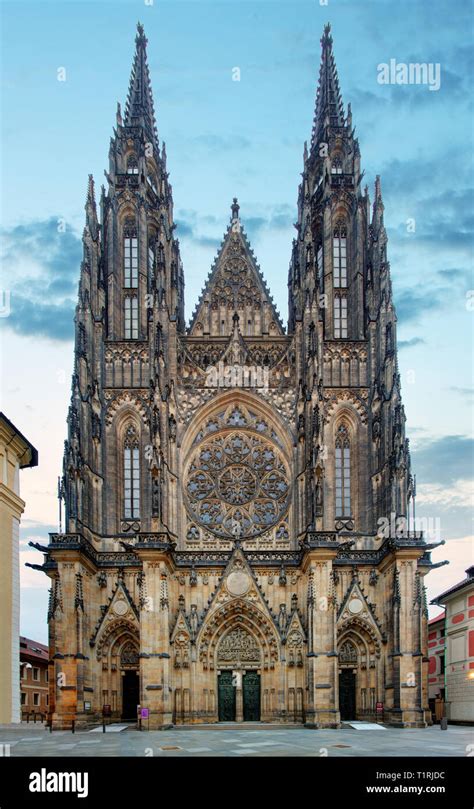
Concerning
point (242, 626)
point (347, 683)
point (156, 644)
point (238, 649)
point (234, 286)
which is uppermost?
point (234, 286)

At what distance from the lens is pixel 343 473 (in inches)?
2026

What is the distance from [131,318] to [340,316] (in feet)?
41.3

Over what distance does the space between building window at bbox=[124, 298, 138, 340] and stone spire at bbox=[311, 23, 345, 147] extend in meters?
17.0

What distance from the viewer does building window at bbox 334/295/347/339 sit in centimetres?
5391

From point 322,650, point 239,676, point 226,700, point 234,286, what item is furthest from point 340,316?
point 226,700

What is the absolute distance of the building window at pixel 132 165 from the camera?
57.4 meters

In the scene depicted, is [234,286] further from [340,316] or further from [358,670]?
[358,670]

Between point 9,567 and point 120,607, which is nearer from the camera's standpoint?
point 9,567

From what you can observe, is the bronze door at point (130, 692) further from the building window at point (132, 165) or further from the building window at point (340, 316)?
the building window at point (132, 165)

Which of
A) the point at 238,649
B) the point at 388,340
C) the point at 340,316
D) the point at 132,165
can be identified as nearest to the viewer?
the point at 238,649

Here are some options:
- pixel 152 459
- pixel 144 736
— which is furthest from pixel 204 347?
pixel 144 736

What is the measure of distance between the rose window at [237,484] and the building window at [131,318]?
786 cm

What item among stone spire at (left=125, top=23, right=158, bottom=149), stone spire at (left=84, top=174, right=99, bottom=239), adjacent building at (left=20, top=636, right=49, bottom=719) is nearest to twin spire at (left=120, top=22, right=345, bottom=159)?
stone spire at (left=125, top=23, right=158, bottom=149)
